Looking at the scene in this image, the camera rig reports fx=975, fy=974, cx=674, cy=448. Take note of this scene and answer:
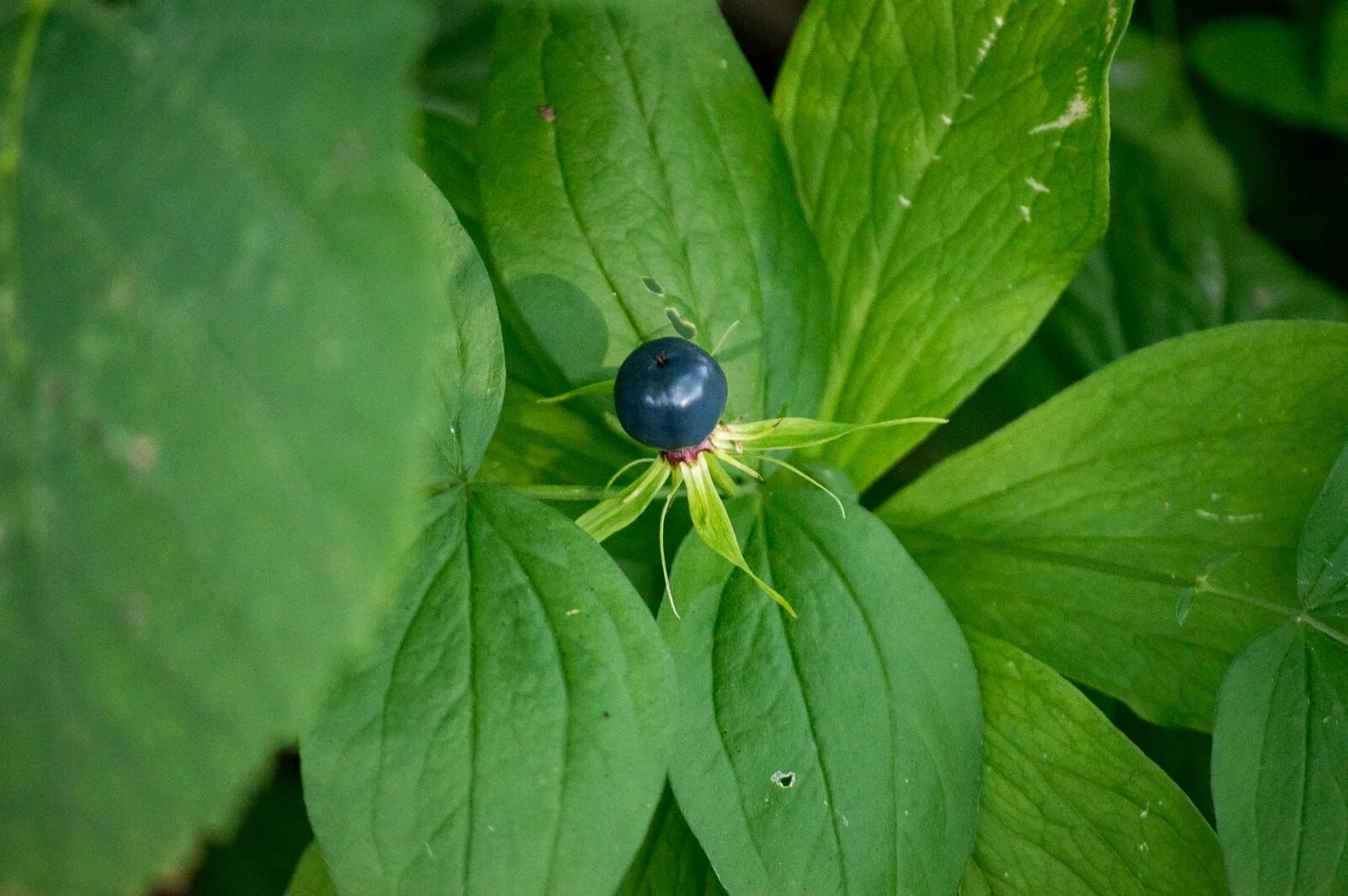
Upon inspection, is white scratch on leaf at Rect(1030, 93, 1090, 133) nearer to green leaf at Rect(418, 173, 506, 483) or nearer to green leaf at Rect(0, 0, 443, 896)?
green leaf at Rect(418, 173, 506, 483)

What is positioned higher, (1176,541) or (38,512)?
(38,512)

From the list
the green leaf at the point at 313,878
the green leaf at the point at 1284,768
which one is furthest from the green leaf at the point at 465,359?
the green leaf at the point at 1284,768

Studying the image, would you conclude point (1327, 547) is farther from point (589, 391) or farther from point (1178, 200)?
point (1178, 200)

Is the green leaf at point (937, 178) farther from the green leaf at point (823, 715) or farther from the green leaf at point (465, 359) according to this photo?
the green leaf at point (465, 359)

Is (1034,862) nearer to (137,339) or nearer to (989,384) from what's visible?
(989,384)

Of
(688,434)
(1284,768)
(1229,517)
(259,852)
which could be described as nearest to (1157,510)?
(1229,517)

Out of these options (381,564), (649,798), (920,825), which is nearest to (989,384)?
(920,825)
